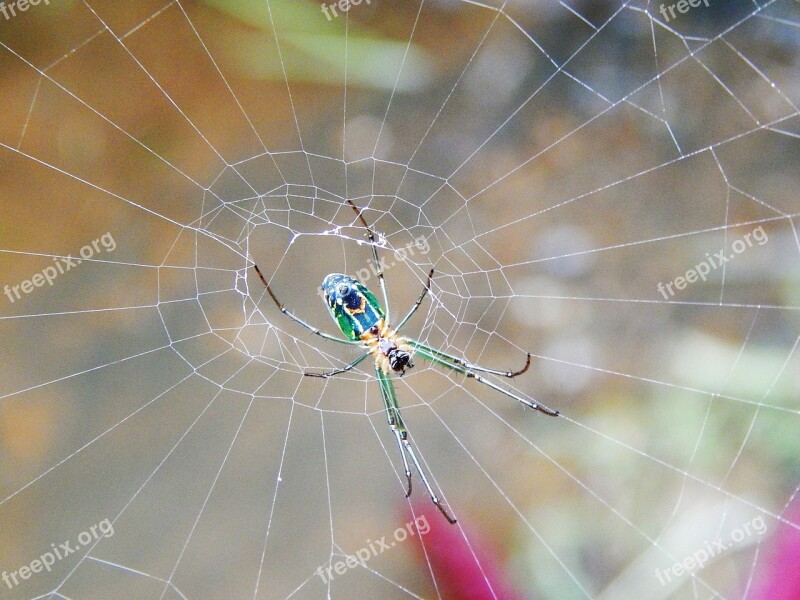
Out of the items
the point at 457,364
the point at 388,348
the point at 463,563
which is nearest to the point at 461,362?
the point at 457,364

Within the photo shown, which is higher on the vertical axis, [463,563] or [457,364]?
[457,364]

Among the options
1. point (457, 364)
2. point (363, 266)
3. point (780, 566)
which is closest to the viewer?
point (780, 566)

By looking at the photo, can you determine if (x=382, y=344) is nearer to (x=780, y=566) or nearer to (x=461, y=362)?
(x=461, y=362)

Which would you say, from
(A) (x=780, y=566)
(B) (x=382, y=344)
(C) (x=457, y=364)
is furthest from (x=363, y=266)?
(A) (x=780, y=566)

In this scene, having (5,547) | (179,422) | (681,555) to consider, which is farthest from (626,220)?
(5,547)

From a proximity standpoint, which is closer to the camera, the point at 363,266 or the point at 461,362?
the point at 461,362

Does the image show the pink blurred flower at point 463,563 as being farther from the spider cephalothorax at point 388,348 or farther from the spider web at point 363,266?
the spider cephalothorax at point 388,348

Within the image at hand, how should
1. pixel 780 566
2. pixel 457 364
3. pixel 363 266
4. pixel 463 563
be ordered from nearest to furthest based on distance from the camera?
pixel 780 566 → pixel 457 364 → pixel 463 563 → pixel 363 266
